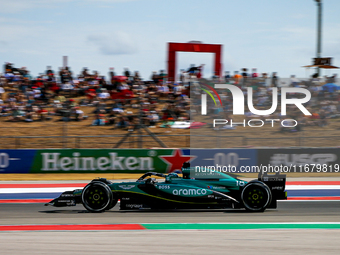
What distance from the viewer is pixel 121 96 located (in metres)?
18.1

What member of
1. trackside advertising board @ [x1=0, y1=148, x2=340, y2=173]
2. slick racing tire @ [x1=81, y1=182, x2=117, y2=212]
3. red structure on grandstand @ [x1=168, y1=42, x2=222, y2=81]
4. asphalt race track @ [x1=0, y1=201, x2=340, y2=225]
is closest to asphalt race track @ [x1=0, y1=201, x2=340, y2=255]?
asphalt race track @ [x1=0, y1=201, x2=340, y2=225]

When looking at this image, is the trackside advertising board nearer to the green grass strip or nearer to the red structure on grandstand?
the red structure on grandstand

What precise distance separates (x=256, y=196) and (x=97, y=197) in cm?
294

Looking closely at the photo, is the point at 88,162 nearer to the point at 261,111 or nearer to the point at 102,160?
the point at 102,160

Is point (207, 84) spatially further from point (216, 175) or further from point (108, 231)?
point (108, 231)

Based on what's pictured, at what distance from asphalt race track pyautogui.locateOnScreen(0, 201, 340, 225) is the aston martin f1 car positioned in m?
0.17

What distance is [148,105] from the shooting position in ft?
56.5

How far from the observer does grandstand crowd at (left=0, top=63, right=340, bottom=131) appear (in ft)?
51.4

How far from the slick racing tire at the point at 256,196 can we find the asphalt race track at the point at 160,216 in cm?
16

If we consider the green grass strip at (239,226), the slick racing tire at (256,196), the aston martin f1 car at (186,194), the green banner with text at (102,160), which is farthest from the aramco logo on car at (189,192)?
the green banner with text at (102,160)

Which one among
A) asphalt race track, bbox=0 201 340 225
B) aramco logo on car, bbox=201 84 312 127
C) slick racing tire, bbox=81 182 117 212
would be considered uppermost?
aramco logo on car, bbox=201 84 312 127

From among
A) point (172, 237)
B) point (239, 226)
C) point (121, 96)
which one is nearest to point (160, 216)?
point (239, 226)

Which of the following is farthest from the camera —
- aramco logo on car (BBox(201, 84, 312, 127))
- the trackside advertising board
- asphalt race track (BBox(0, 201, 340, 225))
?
aramco logo on car (BBox(201, 84, 312, 127))

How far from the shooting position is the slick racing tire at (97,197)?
26.4 ft
